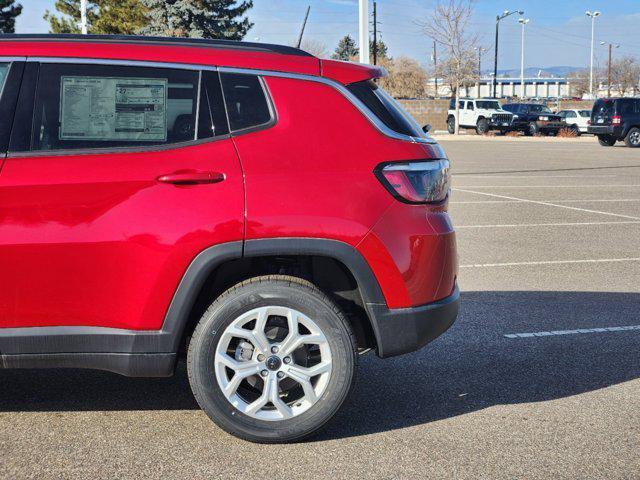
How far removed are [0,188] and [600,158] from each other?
83.4 feet

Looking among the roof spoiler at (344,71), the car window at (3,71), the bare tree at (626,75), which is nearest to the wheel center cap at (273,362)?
the roof spoiler at (344,71)

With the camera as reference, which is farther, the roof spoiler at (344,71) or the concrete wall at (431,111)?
the concrete wall at (431,111)

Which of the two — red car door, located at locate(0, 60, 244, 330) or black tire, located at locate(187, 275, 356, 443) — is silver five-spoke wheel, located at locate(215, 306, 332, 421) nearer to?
black tire, located at locate(187, 275, 356, 443)

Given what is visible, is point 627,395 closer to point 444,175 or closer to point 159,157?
point 444,175

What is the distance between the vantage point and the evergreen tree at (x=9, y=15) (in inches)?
1945

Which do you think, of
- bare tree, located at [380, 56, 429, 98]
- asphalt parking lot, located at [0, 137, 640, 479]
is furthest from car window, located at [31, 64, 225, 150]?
bare tree, located at [380, 56, 429, 98]

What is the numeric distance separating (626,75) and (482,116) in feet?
210

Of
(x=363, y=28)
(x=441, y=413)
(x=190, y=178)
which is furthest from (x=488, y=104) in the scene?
(x=190, y=178)

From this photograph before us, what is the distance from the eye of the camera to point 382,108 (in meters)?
4.29

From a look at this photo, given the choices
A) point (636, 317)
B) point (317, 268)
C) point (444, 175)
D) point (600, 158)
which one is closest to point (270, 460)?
point (317, 268)

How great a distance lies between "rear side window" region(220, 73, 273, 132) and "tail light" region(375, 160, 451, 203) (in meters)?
0.58

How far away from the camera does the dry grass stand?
46.3 meters

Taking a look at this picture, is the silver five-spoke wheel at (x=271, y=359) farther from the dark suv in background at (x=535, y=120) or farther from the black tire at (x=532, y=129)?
the black tire at (x=532, y=129)

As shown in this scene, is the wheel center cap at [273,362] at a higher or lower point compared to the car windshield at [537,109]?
higher
